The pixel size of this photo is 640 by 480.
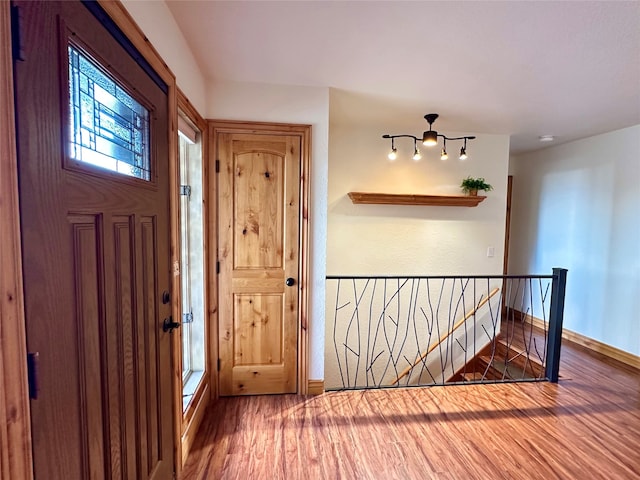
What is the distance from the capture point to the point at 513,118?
307 centimetres

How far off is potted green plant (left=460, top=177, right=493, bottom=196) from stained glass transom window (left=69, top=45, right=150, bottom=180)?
11.1ft

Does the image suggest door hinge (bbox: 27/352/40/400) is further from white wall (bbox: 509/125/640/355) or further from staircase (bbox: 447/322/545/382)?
white wall (bbox: 509/125/640/355)

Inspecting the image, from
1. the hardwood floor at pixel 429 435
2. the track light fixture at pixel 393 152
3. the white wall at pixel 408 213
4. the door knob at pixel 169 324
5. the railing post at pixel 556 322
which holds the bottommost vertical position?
the hardwood floor at pixel 429 435

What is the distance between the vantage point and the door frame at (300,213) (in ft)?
7.68

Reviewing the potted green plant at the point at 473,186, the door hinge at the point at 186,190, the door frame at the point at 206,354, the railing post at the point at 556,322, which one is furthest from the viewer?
the potted green plant at the point at 473,186

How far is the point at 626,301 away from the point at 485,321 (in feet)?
4.52

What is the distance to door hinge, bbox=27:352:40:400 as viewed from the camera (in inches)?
28.0

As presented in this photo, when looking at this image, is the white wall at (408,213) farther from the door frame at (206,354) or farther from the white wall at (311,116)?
the door frame at (206,354)

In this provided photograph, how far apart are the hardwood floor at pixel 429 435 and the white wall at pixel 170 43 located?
2.19 metres

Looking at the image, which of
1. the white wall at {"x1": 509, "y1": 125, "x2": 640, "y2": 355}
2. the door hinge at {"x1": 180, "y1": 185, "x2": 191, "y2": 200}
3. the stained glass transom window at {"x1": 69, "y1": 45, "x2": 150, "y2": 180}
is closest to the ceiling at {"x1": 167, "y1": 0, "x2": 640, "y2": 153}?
the stained glass transom window at {"x1": 69, "y1": 45, "x2": 150, "y2": 180}

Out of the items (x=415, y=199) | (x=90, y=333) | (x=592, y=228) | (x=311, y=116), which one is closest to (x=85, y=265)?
(x=90, y=333)

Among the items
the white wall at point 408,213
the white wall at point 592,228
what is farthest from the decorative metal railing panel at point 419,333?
the white wall at point 592,228

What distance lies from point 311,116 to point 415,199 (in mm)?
1712

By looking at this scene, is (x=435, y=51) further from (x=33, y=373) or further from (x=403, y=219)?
(x=33, y=373)
